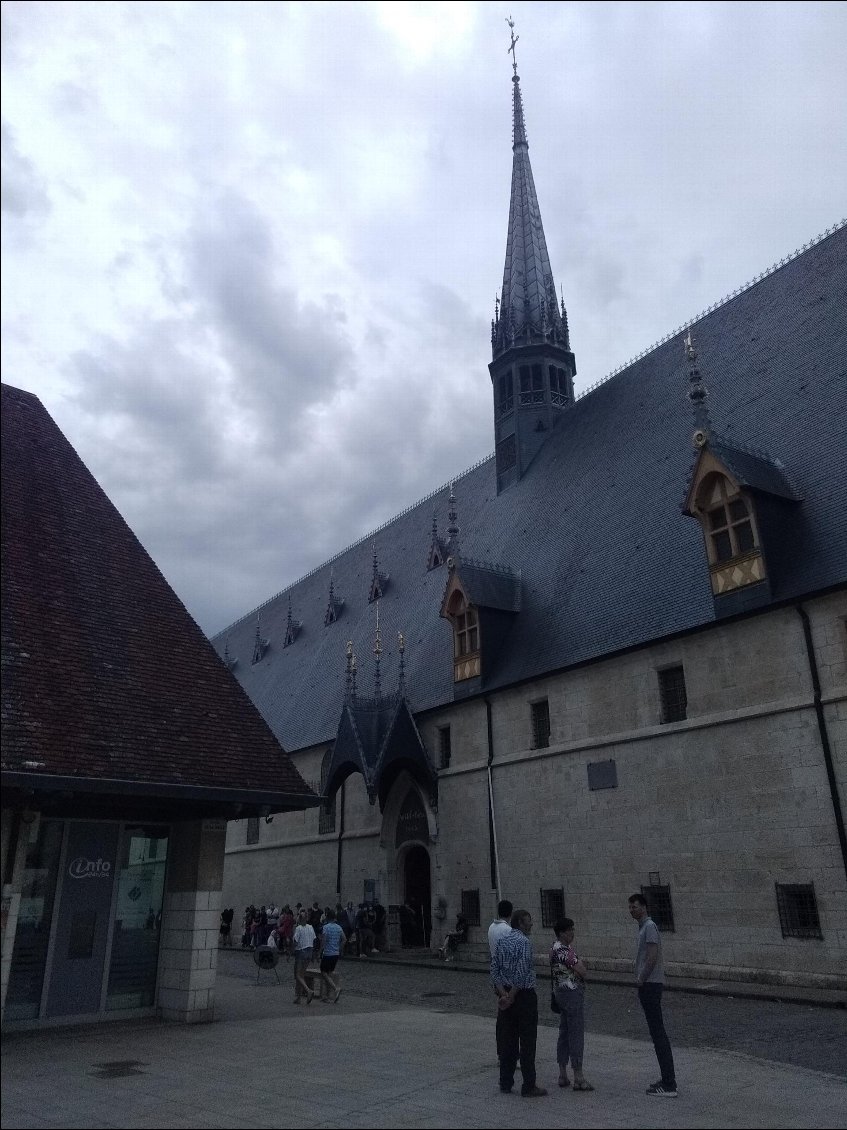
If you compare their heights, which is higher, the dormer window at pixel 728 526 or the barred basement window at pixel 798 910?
the dormer window at pixel 728 526

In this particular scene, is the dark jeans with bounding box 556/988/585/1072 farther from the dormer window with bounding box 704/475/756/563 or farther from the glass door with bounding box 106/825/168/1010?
the dormer window with bounding box 704/475/756/563

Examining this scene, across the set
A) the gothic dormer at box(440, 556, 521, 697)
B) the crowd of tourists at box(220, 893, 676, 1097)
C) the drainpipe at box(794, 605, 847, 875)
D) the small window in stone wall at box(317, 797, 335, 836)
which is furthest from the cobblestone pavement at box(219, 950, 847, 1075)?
the small window in stone wall at box(317, 797, 335, 836)

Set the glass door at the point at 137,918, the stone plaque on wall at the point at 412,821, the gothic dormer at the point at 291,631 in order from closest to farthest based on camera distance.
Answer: the glass door at the point at 137,918 < the stone plaque on wall at the point at 412,821 < the gothic dormer at the point at 291,631

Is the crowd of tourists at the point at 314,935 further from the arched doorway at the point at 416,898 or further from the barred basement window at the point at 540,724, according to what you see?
the barred basement window at the point at 540,724

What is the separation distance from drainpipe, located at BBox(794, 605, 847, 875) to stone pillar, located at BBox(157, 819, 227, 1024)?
10679mm

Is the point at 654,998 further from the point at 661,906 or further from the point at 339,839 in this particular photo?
the point at 339,839

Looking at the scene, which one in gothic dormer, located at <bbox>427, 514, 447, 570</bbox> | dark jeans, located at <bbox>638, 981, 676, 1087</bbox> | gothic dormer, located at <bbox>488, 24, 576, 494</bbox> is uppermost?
gothic dormer, located at <bbox>488, 24, 576, 494</bbox>

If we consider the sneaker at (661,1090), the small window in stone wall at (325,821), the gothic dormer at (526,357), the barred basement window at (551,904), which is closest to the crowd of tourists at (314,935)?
the small window in stone wall at (325,821)

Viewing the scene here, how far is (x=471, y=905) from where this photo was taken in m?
23.7

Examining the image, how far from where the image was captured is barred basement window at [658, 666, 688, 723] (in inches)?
762

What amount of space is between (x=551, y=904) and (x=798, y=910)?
6478mm

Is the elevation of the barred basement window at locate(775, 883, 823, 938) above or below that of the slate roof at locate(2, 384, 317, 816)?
below

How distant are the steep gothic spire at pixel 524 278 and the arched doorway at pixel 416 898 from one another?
19461mm

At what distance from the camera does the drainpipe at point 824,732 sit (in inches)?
619
